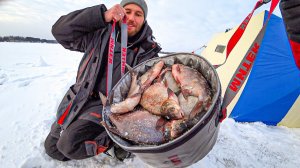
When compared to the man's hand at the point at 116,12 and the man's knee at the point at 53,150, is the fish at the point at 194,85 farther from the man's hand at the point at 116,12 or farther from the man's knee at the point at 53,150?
the man's knee at the point at 53,150

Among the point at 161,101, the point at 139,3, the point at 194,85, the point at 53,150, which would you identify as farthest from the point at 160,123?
the point at 139,3

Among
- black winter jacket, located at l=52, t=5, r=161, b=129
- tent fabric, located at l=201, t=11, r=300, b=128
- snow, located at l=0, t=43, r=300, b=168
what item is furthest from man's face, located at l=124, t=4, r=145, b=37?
tent fabric, located at l=201, t=11, r=300, b=128

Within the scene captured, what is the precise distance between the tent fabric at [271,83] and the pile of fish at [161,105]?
8.04 ft

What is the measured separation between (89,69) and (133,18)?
0.86 meters

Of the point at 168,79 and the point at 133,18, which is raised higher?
the point at 133,18

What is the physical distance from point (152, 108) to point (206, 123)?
0.57 meters

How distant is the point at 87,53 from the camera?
227 centimetres

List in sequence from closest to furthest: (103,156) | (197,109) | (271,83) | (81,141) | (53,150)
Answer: (197,109), (81,141), (53,150), (103,156), (271,83)

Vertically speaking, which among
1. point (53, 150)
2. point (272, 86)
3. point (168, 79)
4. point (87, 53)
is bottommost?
point (53, 150)

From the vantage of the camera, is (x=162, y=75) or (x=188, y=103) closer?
(x=188, y=103)

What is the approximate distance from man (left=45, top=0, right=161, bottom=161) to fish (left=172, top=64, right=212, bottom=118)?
0.78 m

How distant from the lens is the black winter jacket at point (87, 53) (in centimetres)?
201

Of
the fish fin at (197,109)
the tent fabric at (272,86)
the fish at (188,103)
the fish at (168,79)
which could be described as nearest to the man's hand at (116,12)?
the fish at (168,79)

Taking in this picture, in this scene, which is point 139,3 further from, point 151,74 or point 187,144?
point 187,144
